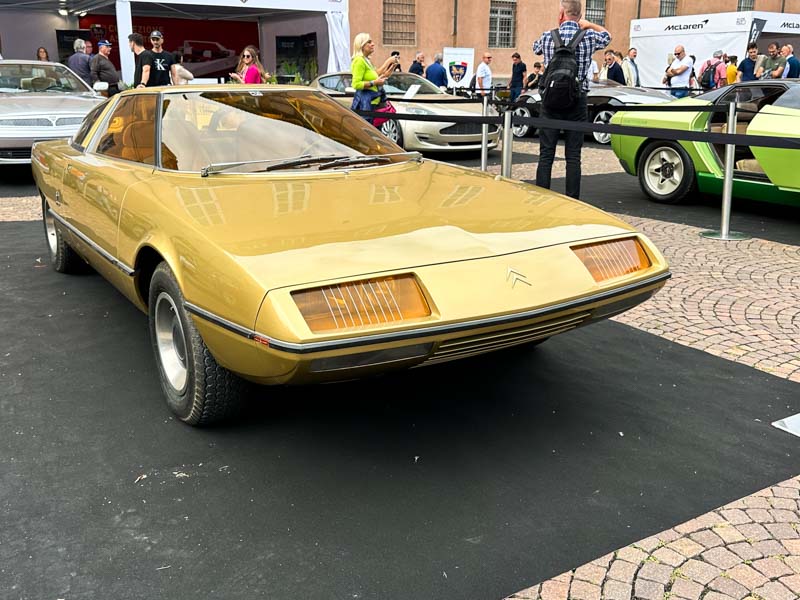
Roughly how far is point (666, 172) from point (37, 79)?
8430 mm

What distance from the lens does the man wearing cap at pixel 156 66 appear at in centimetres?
1030

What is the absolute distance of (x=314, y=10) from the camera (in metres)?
17.4

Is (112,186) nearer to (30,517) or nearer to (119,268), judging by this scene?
(119,268)

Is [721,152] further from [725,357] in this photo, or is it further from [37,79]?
[37,79]

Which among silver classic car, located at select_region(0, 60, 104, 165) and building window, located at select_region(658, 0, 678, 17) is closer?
silver classic car, located at select_region(0, 60, 104, 165)

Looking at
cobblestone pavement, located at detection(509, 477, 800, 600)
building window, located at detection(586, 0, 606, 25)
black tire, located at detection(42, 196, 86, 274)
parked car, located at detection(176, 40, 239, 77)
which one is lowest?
cobblestone pavement, located at detection(509, 477, 800, 600)

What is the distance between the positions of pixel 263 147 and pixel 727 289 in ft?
10.8

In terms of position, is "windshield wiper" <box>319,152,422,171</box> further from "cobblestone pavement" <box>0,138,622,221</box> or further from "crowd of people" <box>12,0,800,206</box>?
"cobblestone pavement" <box>0,138,622,221</box>

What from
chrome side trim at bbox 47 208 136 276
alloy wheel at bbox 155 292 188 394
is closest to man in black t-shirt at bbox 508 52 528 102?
chrome side trim at bbox 47 208 136 276

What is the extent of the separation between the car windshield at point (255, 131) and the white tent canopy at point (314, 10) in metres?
12.5

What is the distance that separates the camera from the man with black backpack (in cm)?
705

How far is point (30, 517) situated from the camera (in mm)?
2570

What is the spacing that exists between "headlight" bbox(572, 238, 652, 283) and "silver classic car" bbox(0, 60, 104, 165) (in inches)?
326

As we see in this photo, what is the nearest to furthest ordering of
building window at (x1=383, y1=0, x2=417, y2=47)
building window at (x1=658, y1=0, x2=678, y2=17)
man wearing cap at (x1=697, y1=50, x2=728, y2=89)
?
1. man wearing cap at (x1=697, y1=50, x2=728, y2=89)
2. building window at (x1=383, y1=0, x2=417, y2=47)
3. building window at (x1=658, y1=0, x2=678, y2=17)
